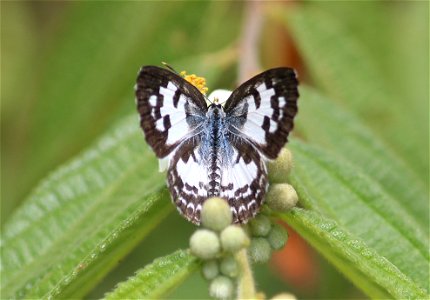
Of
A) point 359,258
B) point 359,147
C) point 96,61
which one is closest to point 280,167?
point 359,258

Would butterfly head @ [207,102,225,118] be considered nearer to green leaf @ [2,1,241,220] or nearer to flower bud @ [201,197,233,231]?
flower bud @ [201,197,233,231]

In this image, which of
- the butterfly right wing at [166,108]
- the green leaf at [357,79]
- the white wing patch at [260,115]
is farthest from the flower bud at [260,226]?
the green leaf at [357,79]

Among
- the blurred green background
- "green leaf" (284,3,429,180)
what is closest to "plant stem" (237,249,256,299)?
the blurred green background

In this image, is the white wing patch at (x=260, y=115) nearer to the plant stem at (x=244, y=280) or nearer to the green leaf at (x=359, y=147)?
the plant stem at (x=244, y=280)

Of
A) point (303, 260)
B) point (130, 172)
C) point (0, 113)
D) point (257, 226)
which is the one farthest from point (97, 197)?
point (0, 113)

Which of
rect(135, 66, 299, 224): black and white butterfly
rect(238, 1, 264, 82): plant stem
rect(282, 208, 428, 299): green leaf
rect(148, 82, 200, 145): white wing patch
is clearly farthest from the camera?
rect(238, 1, 264, 82): plant stem

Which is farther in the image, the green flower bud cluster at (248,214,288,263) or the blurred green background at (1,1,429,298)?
the blurred green background at (1,1,429,298)

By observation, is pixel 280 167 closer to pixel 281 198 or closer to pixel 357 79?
pixel 281 198

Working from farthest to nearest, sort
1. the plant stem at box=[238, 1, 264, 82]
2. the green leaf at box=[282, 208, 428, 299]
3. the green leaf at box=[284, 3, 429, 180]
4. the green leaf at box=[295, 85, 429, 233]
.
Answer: the green leaf at box=[284, 3, 429, 180]
the plant stem at box=[238, 1, 264, 82]
the green leaf at box=[295, 85, 429, 233]
the green leaf at box=[282, 208, 428, 299]
